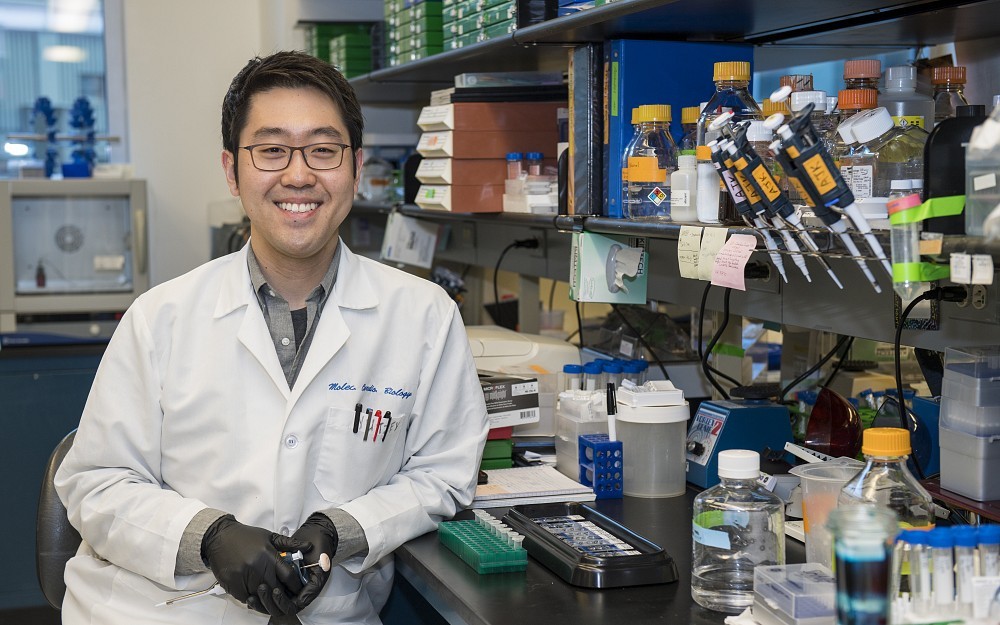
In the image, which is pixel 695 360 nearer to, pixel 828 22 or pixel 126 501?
pixel 828 22

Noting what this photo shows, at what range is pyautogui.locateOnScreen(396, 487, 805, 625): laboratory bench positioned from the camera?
1.29 meters

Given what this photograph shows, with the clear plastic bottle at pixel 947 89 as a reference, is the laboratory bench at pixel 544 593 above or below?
below

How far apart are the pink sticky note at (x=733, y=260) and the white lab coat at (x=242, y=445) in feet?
1.65

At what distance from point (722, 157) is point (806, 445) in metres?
0.61

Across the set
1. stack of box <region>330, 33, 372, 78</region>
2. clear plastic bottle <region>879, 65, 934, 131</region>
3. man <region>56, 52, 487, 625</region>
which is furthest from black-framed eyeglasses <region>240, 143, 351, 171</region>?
stack of box <region>330, 33, 372, 78</region>

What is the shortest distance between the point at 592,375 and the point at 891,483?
0.94 metres

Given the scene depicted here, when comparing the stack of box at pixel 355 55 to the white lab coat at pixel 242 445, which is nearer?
the white lab coat at pixel 242 445

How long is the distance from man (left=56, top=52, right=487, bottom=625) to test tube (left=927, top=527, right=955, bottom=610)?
0.81m

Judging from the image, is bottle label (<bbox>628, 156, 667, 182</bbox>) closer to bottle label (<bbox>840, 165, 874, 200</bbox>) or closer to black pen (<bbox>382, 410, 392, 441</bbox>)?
bottle label (<bbox>840, 165, 874, 200</bbox>)

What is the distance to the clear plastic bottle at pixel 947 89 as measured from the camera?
1534 millimetres

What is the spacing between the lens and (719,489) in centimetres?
139

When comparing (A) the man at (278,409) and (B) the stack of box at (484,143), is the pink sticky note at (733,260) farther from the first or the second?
(B) the stack of box at (484,143)

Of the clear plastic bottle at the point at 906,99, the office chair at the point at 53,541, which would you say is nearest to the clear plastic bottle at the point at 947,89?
the clear plastic bottle at the point at 906,99

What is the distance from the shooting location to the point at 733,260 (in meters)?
1.47
